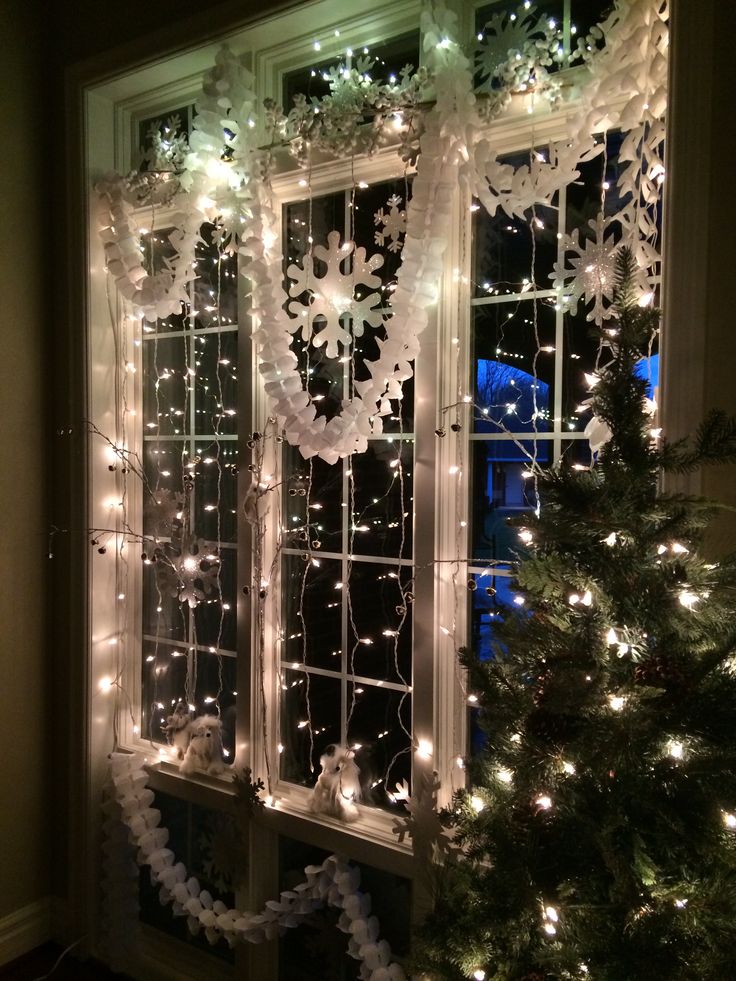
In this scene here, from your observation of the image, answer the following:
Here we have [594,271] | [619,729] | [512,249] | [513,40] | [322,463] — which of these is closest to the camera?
[619,729]

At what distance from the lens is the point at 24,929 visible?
2857 millimetres

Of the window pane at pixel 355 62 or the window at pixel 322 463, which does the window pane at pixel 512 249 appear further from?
the window pane at pixel 355 62

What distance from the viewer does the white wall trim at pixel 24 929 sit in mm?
2801

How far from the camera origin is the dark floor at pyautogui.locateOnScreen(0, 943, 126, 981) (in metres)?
2.74

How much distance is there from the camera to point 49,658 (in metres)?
2.97

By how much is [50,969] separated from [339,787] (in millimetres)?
1450

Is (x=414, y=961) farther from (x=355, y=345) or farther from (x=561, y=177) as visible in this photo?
(x=561, y=177)

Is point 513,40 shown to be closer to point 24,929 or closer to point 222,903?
point 222,903

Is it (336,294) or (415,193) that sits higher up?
(415,193)

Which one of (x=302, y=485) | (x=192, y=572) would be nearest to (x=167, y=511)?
(x=192, y=572)

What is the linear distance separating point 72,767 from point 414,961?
6.29 ft

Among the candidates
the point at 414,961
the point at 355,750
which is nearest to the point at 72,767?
the point at 355,750

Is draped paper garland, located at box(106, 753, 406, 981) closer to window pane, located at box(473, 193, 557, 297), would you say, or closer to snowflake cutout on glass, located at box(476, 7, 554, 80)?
window pane, located at box(473, 193, 557, 297)

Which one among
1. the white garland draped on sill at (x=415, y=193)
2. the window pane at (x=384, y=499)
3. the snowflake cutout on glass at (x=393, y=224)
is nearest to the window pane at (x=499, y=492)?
the window pane at (x=384, y=499)
